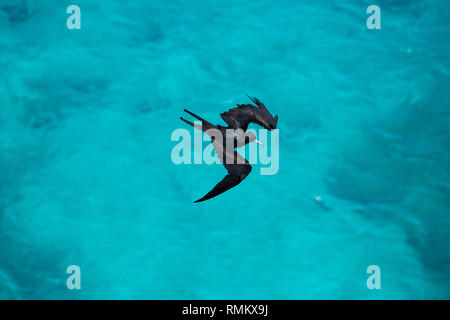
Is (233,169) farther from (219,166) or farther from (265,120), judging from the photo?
(219,166)

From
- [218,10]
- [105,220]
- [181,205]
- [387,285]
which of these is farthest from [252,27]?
[387,285]

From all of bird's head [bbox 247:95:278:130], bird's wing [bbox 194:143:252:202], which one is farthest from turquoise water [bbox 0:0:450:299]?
bird's wing [bbox 194:143:252:202]

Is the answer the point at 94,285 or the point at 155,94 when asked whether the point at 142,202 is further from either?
the point at 155,94

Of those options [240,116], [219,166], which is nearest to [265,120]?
[240,116]

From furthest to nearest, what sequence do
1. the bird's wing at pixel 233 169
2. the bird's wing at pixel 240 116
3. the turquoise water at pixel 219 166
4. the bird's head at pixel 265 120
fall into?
the turquoise water at pixel 219 166 < the bird's head at pixel 265 120 < the bird's wing at pixel 240 116 < the bird's wing at pixel 233 169

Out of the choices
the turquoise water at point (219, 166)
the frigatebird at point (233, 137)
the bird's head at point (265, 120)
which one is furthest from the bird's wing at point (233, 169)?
the turquoise water at point (219, 166)

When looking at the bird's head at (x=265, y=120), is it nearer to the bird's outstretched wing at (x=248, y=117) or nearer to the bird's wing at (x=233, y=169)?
the bird's outstretched wing at (x=248, y=117)
